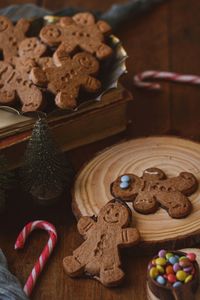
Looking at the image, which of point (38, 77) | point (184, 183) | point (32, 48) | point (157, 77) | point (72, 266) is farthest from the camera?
point (157, 77)

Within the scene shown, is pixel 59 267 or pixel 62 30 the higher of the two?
pixel 62 30

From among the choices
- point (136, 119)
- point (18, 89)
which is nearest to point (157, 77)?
point (136, 119)

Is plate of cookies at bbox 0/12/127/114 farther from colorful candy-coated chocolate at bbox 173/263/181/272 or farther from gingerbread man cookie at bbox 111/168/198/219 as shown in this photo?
colorful candy-coated chocolate at bbox 173/263/181/272

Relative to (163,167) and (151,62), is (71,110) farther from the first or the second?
(151,62)

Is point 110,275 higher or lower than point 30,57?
lower

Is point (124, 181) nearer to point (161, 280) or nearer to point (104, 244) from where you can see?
point (104, 244)

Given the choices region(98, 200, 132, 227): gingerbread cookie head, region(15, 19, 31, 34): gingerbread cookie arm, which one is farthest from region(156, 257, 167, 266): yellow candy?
Result: region(15, 19, 31, 34): gingerbread cookie arm

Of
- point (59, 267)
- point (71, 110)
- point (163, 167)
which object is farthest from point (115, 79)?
point (59, 267)
